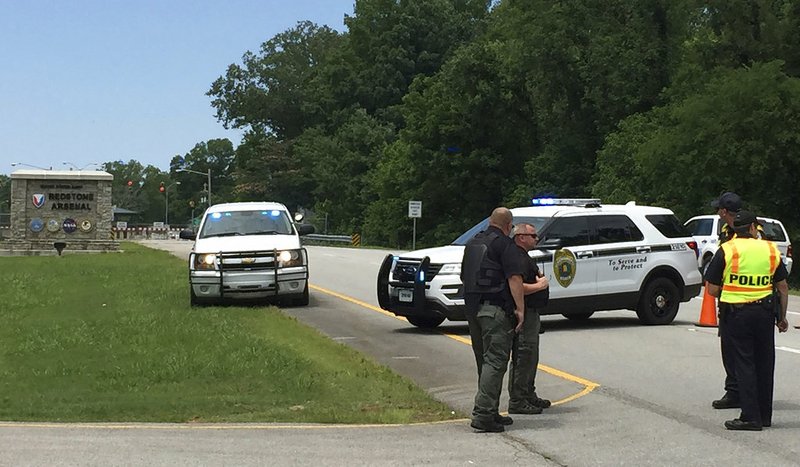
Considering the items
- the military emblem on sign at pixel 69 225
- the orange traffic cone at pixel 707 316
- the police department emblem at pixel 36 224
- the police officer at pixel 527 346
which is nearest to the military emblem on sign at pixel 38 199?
the police department emblem at pixel 36 224

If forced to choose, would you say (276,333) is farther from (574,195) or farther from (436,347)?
(574,195)

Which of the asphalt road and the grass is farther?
the grass

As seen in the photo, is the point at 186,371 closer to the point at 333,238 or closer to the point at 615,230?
the point at 615,230

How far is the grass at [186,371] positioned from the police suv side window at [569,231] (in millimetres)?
3893

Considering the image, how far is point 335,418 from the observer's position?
9.49 metres

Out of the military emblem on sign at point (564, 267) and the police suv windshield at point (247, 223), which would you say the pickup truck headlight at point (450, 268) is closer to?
the military emblem on sign at point (564, 267)

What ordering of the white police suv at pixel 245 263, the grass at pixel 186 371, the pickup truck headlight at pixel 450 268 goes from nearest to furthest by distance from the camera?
1. the grass at pixel 186 371
2. the pickup truck headlight at pixel 450 268
3. the white police suv at pixel 245 263

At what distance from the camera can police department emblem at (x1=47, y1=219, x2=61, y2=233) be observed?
50156mm

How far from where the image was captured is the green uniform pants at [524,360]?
970cm

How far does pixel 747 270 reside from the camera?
908 centimetres

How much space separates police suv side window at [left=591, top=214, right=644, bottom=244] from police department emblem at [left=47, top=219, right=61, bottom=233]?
126 feet

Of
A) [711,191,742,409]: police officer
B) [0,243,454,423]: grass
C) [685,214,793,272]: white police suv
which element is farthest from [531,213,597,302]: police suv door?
[685,214,793,272]: white police suv

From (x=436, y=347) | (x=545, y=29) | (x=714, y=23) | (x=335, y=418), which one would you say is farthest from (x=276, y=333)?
(x=545, y=29)

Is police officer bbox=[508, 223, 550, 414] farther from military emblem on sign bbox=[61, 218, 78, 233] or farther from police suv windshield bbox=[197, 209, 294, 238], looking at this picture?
military emblem on sign bbox=[61, 218, 78, 233]
